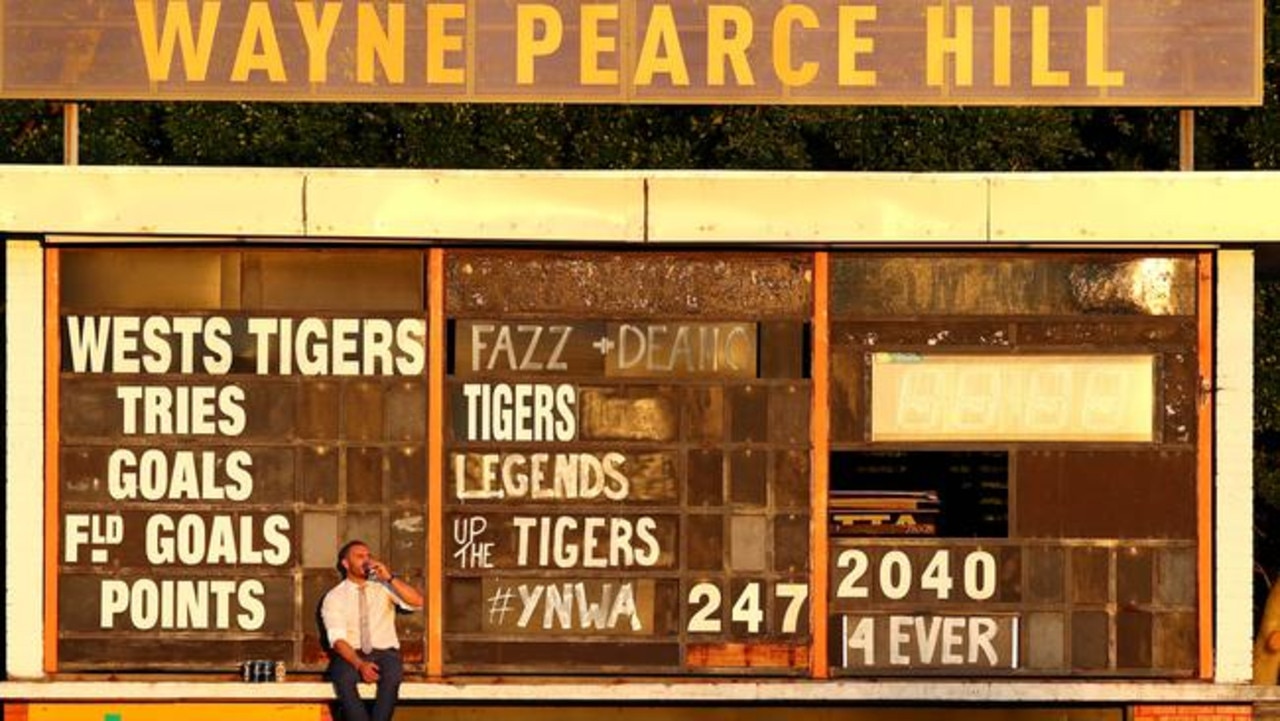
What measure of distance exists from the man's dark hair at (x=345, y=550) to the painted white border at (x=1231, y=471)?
17.2 ft

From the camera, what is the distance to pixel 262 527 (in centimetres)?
1900

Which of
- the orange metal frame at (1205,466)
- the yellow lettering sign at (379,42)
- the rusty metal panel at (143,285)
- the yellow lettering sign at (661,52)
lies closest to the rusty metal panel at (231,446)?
the rusty metal panel at (143,285)

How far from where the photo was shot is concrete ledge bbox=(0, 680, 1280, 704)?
61.7ft

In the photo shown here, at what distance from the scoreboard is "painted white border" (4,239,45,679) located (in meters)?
0.16

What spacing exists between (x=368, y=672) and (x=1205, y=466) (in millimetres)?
5258

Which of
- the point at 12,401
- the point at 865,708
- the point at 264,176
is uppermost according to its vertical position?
the point at 264,176

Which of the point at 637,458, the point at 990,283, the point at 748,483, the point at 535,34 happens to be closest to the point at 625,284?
the point at 637,458

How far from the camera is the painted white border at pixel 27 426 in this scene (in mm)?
18906

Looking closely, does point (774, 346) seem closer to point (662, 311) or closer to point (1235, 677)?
point (662, 311)

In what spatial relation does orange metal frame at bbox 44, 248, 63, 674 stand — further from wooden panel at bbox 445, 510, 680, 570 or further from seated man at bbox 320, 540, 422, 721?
wooden panel at bbox 445, 510, 680, 570

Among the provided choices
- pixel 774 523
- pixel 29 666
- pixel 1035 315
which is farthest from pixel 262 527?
pixel 1035 315

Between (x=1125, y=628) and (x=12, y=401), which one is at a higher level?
(x=12, y=401)

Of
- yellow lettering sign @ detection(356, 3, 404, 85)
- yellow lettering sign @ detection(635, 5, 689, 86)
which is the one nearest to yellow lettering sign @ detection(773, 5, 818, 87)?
yellow lettering sign @ detection(635, 5, 689, 86)

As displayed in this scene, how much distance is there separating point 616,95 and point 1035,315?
2.93 metres
